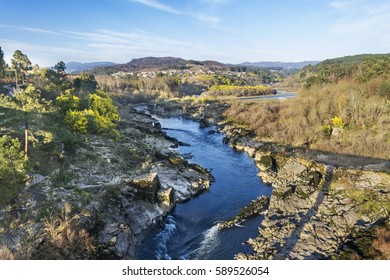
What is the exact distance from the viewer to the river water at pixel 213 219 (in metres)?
18.8

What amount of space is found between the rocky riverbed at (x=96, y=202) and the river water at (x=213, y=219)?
108 centimetres

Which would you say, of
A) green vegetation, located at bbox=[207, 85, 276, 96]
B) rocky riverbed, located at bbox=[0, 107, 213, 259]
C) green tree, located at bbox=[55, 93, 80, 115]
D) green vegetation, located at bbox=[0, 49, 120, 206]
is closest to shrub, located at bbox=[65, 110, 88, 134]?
green vegetation, located at bbox=[0, 49, 120, 206]

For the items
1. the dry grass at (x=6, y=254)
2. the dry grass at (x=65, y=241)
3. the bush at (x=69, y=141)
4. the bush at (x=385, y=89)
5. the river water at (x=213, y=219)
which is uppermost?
the bush at (x=385, y=89)

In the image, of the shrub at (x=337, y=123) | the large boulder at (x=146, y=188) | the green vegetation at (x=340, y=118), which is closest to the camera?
the large boulder at (x=146, y=188)

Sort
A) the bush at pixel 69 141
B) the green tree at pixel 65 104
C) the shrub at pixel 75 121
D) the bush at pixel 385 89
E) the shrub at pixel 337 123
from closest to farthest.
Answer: the bush at pixel 69 141, the shrub at pixel 75 121, the green tree at pixel 65 104, the bush at pixel 385 89, the shrub at pixel 337 123

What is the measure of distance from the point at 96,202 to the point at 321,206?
1652 cm

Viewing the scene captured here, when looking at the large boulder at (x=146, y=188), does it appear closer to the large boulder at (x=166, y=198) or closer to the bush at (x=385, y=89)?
the large boulder at (x=166, y=198)

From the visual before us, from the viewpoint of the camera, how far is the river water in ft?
61.7

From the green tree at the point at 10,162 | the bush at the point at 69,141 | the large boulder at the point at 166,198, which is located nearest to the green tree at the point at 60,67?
the bush at the point at 69,141

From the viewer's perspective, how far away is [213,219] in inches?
898

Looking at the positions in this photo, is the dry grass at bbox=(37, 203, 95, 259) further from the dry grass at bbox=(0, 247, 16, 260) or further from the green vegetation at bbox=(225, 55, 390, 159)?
the green vegetation at bbox=(225, 55, 390, 159)

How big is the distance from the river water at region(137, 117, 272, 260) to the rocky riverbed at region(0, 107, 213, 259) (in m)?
1.08

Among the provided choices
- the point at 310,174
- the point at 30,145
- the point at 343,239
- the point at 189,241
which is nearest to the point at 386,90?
the point at 310,174

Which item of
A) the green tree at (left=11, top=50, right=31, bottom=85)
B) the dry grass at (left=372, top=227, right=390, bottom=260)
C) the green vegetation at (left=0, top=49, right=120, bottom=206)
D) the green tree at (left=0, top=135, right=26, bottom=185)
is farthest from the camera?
the green tree at (left=11, top=50, right=31, bottom=85)
